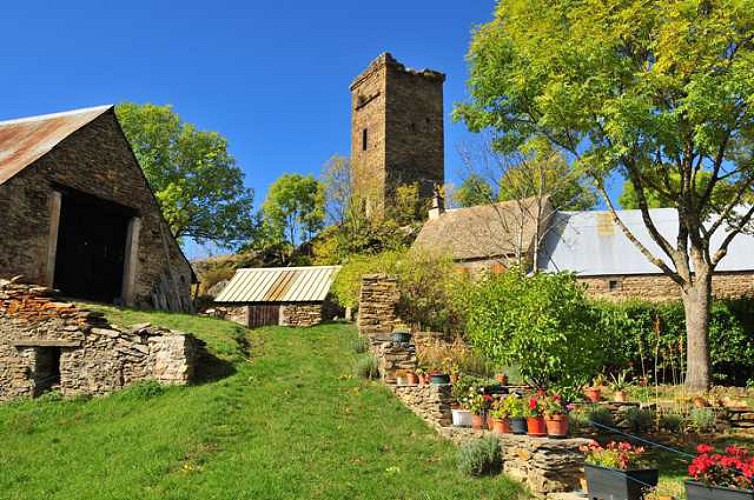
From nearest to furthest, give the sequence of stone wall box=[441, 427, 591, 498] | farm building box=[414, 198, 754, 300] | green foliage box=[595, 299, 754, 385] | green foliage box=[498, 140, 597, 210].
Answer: stone wall box=[441, 427, 591, 498] → green foliage box=[595, 299, 754, 385] → farm building box=[414, 198, 754, 300] → green foliage box=[498, 140, 597, 210]

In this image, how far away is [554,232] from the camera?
92.9ft

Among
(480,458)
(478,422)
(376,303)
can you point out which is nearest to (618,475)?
(480,458)

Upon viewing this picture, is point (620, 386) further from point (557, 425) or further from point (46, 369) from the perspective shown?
point (46, 369)

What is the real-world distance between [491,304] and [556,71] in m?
6.44

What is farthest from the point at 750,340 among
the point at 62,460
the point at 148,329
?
the point at 62,460

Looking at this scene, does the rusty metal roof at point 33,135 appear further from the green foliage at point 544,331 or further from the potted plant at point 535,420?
the potted plant at point 535,420

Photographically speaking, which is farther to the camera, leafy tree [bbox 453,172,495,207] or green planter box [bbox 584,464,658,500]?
leafy tree [bbox 453,172,495,207]

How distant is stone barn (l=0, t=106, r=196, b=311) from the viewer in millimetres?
15773

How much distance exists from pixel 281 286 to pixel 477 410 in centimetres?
1475

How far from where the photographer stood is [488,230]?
2975cm

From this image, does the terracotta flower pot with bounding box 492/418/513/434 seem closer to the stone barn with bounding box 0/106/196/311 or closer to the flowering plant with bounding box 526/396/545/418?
the flowering plant with bounding box 526/396/545/418

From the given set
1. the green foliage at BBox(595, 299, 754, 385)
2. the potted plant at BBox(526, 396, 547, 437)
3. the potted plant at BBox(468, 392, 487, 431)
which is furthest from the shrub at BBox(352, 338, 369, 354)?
the potted plant at BBox(526, 396, 547, 437)

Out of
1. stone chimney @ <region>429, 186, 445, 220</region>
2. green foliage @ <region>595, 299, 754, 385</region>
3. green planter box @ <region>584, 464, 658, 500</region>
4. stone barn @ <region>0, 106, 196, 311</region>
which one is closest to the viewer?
green planter box @ <region>584, 464, 658, 500</region>

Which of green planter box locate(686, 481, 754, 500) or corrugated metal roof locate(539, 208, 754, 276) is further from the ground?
corrugated metal roof locate(539, 208, 754, 276)
